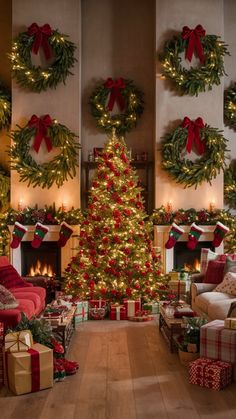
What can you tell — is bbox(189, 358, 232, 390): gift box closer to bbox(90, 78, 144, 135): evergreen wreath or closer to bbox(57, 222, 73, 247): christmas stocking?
bbox(57, 222, 73, 247): christmas stocking

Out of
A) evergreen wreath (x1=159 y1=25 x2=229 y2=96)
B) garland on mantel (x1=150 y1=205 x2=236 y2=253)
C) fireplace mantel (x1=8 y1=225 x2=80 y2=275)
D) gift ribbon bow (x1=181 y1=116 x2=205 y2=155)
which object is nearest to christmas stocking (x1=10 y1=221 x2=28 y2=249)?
fireplace mantel (x1=8 y1=225 x2=80 y2=275)

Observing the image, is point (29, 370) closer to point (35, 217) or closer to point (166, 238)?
point (35, 217)

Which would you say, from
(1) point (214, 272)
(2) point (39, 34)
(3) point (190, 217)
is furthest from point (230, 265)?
(2) point (39, 34)

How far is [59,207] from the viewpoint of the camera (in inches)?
373

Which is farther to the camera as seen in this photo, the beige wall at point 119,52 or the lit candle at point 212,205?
the beige wall at point 119,52

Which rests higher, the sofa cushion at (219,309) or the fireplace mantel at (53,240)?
the fireplace mantel at (53,240)

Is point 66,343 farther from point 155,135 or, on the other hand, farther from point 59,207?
point 155,135

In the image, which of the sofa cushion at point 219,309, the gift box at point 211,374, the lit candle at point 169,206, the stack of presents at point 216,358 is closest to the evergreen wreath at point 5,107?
the lit candle at point 169,206

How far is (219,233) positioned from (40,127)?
3489 millimetres

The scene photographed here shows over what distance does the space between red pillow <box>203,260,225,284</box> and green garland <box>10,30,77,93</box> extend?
4.25 m

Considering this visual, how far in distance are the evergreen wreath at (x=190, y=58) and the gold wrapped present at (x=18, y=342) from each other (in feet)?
19.8

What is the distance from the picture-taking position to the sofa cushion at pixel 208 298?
21.1ft

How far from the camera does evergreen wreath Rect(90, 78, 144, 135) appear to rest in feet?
31.8

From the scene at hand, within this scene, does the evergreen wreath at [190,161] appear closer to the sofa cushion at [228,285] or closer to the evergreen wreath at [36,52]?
the evergreen wreath at [36,52]
